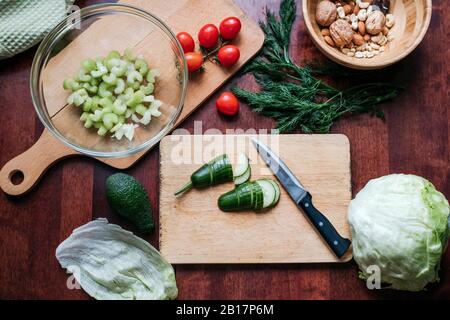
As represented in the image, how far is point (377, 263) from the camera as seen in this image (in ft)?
7.24

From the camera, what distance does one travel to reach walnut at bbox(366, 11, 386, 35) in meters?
2.33

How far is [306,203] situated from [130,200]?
76 centimetres

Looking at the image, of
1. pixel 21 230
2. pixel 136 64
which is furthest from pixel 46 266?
pixel 136 64

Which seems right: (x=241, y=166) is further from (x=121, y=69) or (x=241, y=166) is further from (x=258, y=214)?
(x=121, y=69)

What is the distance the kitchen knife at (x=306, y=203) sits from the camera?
2.31 metres

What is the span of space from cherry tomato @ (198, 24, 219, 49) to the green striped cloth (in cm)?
60

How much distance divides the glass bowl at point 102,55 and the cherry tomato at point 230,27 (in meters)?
0.22

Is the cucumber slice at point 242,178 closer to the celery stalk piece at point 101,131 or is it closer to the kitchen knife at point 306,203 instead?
the kitchen knife at point 306,203

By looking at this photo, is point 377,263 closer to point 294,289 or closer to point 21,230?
point 294,289

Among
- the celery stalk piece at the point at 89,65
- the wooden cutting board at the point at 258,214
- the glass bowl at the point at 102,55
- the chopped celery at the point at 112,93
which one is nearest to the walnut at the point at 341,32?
the wooden cutting board at the point at 258,214

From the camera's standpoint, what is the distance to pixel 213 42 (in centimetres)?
235

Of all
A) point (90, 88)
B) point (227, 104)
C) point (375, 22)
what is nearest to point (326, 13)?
point (375, 22)

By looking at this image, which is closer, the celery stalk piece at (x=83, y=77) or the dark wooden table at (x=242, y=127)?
the celery stalk piece at (x=83, y=77)
